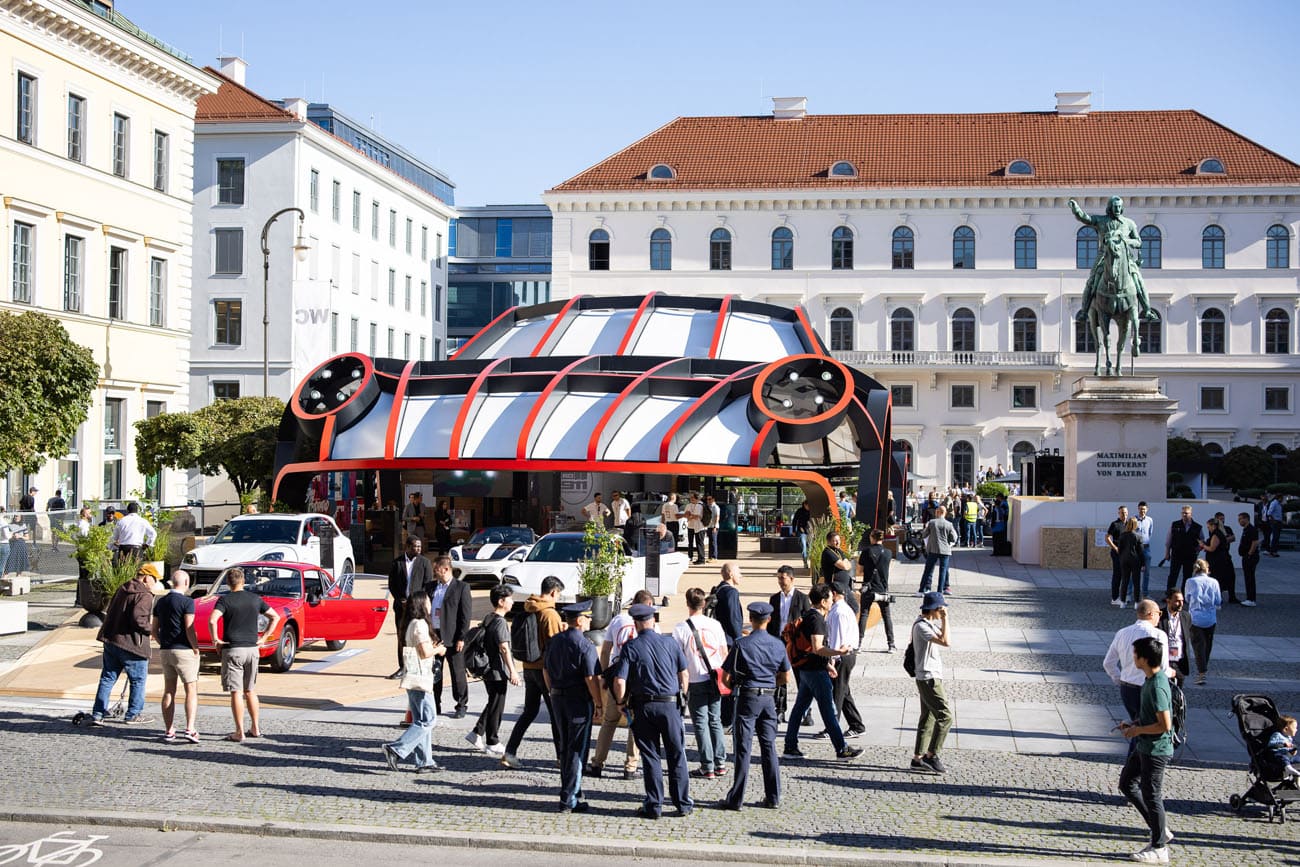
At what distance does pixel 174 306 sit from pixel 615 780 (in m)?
35.2

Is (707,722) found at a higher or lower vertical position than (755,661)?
lower

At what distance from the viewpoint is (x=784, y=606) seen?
13.7 metres

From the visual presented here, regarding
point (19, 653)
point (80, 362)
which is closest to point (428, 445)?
point (80, 362)

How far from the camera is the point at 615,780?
1198cm

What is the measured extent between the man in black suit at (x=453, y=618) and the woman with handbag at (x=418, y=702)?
1407mm

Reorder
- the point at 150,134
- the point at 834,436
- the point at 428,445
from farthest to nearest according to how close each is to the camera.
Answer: the point at 834,436 < the point at 150,134 < the point at 428,445

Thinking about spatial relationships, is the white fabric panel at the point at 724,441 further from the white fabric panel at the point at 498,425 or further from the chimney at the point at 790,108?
the chimney at the point at 790,108

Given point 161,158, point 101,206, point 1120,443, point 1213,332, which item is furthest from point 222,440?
point 1213,332

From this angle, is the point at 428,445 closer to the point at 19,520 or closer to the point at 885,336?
the point at 19,520

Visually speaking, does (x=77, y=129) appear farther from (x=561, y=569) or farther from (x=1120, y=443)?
(x=1120, y=443)

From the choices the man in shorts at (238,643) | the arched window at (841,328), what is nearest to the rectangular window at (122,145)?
the man in shorts at (238,643)

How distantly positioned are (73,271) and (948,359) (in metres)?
44.5

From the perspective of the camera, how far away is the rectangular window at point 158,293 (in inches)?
1674

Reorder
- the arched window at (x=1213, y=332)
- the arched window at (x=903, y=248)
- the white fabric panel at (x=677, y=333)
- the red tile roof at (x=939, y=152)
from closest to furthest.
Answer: the white fabric panel at (x=677, y=333)
the arched window at (x=1213, y=332)
the red tile roof at (x=939, y=152)
the arched window at (x=903, y=248)
